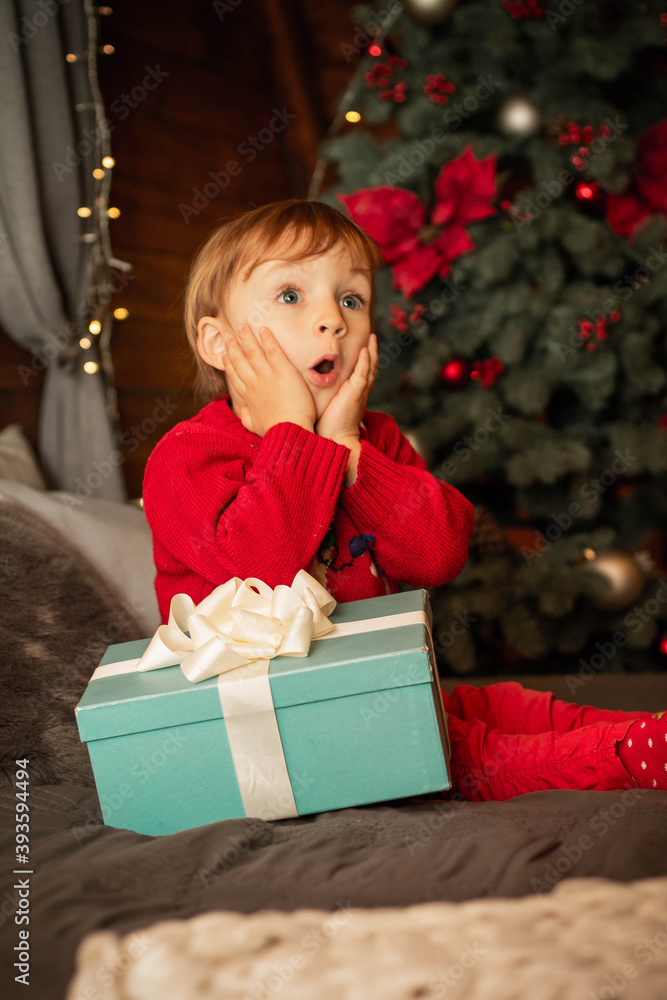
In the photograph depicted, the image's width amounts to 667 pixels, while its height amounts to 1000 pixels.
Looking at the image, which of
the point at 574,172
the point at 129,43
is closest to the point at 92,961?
the point at 574,172

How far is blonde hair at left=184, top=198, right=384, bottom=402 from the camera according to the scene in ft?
4.04

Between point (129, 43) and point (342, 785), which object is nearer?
point (342, 785)

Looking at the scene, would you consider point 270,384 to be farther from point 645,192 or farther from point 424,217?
point 645,192

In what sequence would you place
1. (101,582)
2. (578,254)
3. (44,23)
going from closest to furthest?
(101,582), (44,23), (578,254)

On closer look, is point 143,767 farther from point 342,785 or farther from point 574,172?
point 574,172

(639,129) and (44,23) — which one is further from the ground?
(44,23)

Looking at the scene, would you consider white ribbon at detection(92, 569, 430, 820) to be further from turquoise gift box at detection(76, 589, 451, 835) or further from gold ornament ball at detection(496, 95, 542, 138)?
gold ornament ball at detection(496, 95, 542, 138)

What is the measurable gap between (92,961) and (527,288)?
1.97m

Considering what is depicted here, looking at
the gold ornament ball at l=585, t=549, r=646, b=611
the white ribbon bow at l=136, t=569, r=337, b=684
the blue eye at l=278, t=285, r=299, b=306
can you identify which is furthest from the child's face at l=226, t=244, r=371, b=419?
the gold ornament ball at l=585, t=549, r=646, b=611

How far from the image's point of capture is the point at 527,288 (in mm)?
2170

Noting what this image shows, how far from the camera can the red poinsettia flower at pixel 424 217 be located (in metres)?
2.12

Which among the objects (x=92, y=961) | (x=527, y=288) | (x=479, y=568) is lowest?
(x=479, y=568)

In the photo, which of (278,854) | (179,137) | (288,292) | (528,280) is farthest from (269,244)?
(179,137)

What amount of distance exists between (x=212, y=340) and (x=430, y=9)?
142 centimetres
